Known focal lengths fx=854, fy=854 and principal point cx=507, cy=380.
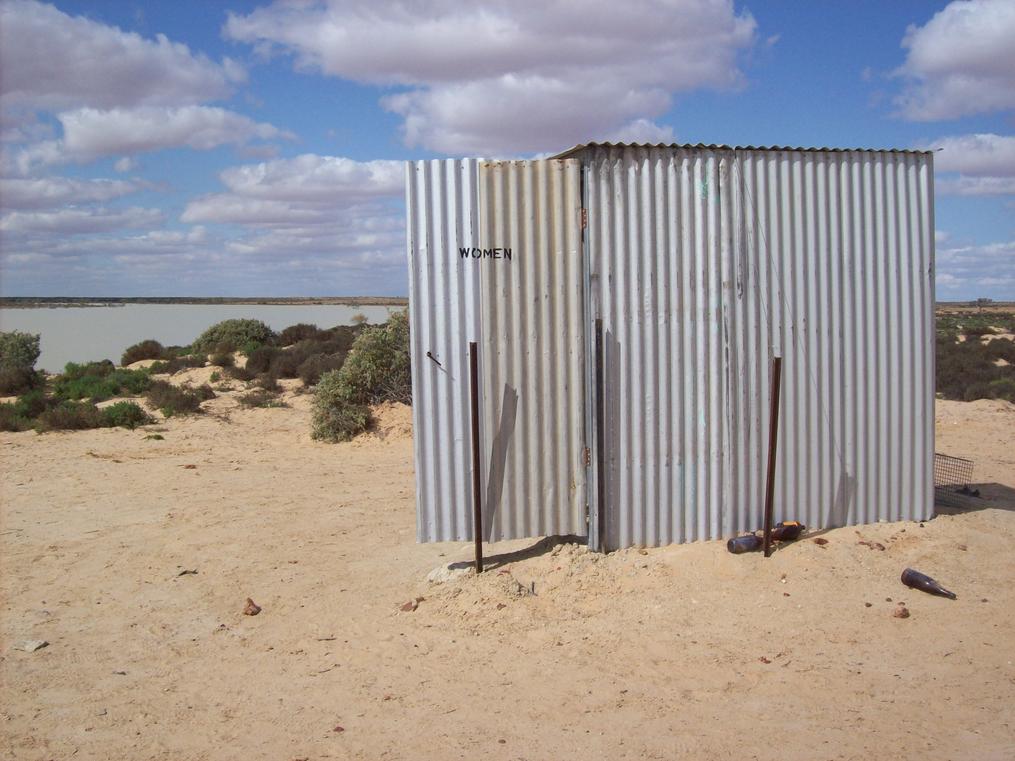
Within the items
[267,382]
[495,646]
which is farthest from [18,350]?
[495,646]

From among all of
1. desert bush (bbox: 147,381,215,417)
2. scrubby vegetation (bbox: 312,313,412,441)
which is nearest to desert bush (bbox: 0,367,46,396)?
desert bush (bbox: 147,381,215,417)

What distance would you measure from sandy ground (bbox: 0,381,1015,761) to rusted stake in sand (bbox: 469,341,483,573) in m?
0.29

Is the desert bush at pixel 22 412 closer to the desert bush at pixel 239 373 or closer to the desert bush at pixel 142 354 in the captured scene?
the desert bush at pixel 239 373

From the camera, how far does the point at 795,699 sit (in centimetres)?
477

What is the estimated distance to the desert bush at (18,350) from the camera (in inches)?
947

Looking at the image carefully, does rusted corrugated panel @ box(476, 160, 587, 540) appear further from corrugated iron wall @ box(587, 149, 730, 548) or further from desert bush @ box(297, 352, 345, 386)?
desert bush @ box(297, 352, 345, 386)

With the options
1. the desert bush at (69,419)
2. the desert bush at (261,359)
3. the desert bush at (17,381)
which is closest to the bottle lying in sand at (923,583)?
the desert bush at (69,419)

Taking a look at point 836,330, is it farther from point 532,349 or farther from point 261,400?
point 261,400

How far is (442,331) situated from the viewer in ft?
21.5

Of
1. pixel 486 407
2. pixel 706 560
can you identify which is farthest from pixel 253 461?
pixel 706 560

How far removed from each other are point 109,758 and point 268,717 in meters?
0.82

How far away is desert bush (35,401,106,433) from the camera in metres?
15.3

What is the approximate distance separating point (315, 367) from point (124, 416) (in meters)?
5.64

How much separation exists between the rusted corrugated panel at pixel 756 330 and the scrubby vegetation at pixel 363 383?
8865 millimetres
